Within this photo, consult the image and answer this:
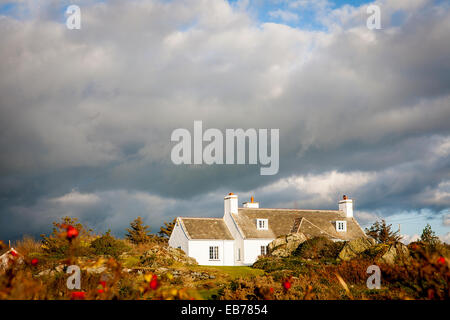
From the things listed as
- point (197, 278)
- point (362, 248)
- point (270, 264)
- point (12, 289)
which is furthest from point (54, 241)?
point (12, 289)

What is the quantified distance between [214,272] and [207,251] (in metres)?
16.1

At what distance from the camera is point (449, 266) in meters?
8.21

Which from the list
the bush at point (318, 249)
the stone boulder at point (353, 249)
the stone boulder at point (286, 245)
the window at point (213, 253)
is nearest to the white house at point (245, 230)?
the window at point (213, 253)

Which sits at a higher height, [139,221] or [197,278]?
[139,221]

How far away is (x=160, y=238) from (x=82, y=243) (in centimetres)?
1920

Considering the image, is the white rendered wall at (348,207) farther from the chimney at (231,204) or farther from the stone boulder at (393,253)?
the stone boulder at (393,253)

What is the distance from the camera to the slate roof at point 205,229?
44.1 meters

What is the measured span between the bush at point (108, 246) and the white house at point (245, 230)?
878 centimetres

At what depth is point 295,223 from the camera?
1886 inches

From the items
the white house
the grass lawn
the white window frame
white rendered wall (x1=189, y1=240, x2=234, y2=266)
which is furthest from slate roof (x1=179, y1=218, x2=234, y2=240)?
the grass lawn

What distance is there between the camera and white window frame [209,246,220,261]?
44.1 meters

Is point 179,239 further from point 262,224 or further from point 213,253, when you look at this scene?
point 262,224

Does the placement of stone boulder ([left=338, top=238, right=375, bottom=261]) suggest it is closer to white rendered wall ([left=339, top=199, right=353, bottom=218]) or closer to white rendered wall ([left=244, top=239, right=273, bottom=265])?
white rendered wall ([left=244, top=239, right=273, bottom=265])
